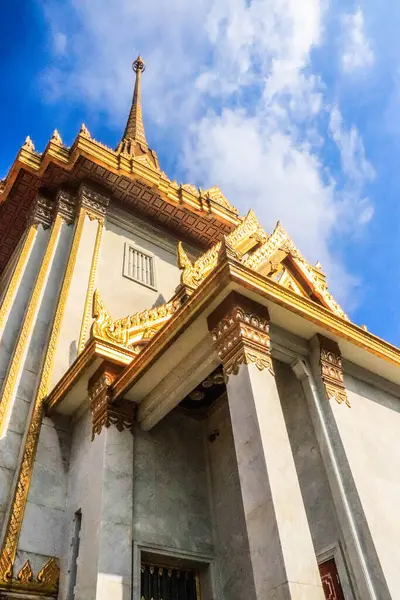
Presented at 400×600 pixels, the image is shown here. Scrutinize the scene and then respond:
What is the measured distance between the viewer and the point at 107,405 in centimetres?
736

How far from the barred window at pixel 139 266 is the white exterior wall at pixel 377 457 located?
6.56 metres

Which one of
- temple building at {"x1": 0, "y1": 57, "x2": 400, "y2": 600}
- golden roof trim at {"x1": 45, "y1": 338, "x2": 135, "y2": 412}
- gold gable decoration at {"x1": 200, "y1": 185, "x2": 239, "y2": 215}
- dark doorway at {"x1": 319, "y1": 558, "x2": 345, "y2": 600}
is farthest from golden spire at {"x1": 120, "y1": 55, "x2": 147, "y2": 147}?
dark doorway at {"x1": 319, "y1": 558, "x2": 345, "y2": 600}

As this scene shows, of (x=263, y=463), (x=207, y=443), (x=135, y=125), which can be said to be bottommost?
(x=263, y=463)

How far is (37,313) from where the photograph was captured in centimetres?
1015

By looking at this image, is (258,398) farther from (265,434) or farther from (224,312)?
(224,312)

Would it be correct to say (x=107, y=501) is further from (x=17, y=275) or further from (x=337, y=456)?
(x=17, y=275)

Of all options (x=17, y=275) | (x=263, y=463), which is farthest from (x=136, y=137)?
(x=263, y=463)

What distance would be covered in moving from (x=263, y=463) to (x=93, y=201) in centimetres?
982

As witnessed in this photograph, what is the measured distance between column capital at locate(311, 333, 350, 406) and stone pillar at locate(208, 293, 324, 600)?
0.98 metres

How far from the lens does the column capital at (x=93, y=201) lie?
13.0 meters

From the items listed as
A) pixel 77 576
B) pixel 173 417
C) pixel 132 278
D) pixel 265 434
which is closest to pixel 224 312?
pixel 265 434

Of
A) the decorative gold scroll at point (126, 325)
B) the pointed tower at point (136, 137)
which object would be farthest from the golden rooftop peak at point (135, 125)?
the decorative gold scroll at point (126, 325)

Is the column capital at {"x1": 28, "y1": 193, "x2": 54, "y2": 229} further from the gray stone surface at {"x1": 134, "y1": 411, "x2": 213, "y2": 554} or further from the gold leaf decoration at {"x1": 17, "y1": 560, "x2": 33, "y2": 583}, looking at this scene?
the gold leaf decoration at {"x1": 17, "y1": 560, "x2": 33, "y2": 583}

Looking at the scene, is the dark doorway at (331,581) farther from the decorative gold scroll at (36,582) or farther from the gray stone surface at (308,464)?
the decorative gold scroll at (36,582)
